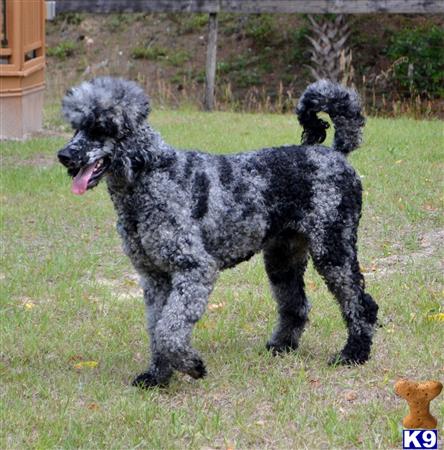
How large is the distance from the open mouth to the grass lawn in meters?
1.11

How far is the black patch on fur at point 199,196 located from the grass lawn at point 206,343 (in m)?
0.93

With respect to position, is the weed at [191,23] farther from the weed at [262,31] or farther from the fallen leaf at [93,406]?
the fallen leaf at [93,406]

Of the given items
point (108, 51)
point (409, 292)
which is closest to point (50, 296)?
point (409, 292)

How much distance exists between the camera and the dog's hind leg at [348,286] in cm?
572

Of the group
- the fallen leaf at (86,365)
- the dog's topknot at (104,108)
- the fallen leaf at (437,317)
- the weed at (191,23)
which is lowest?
the fallen leaf at (86,365)

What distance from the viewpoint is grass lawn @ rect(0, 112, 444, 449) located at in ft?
15.7

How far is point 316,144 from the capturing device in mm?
5984

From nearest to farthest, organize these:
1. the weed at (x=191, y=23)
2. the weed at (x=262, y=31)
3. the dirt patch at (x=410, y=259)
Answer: the dirt patch at (x=410, y=259), the weed at (x=262, y=31), the weed at (x=191, y=23)

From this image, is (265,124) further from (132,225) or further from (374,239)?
(132,225)

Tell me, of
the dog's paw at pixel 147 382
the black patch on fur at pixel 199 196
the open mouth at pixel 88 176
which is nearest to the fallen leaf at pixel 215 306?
the dog's paw at pixel 147 382

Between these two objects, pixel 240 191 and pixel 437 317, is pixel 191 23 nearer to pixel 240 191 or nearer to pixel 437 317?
pixel 437 317

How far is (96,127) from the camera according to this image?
509 cm

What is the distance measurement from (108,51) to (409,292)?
632 inches

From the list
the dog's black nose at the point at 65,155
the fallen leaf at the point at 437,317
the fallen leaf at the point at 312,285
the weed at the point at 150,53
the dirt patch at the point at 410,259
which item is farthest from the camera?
the weed at the point at 150,53
